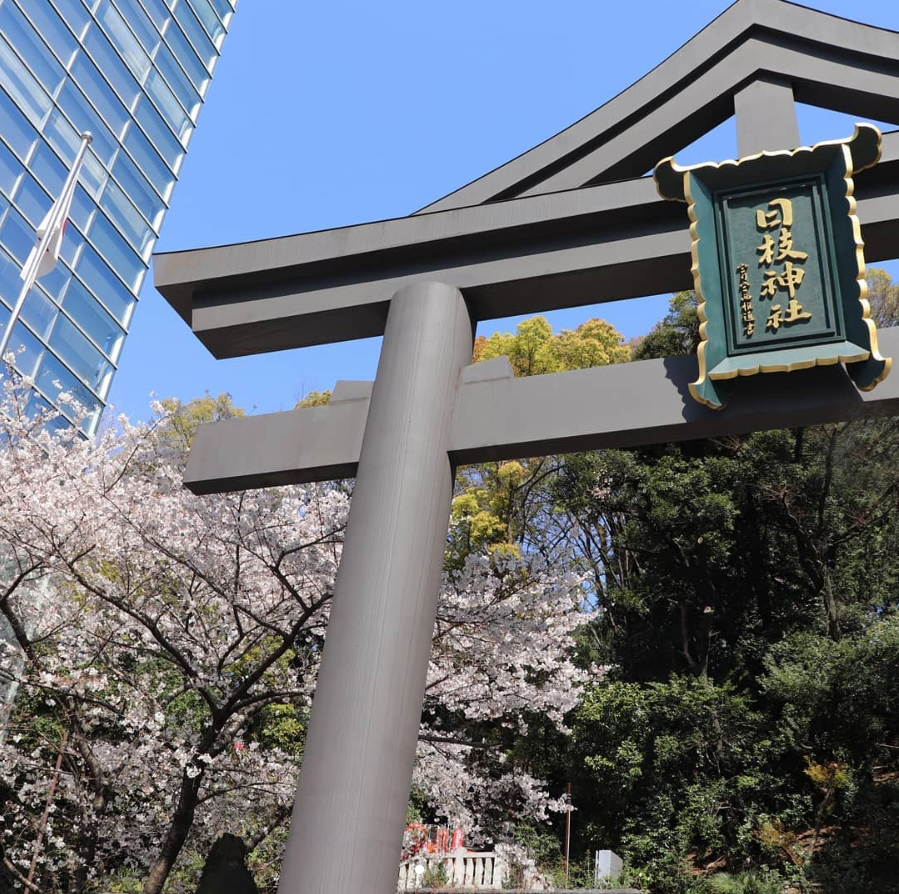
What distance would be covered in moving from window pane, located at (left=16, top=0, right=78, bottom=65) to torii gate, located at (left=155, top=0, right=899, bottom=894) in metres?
21.0

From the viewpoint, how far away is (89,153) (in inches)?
909

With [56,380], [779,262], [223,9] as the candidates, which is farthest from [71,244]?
[779,262]

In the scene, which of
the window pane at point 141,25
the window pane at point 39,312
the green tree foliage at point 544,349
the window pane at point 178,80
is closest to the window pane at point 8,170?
the window pane at point 39,312

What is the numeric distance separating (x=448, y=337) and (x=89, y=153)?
75.2ft

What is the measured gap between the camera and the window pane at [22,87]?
1969 cm

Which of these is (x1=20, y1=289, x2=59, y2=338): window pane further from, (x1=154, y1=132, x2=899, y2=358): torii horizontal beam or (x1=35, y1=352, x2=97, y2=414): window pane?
(x1=154, y1=132, x2=899, y2=358): torii horizontal beam

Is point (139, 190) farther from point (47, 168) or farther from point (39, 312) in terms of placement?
point (39, 312)

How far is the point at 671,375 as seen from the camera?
3463mm

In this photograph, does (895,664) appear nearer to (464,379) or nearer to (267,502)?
(267,502)

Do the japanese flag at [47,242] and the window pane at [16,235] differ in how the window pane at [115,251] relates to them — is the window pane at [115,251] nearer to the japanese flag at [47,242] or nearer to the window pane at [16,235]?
the window pane at [16,235]

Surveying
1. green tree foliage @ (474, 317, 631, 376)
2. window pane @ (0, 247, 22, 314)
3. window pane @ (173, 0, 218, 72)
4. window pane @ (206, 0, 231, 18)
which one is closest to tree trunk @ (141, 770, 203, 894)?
green tree foliage @ (474, 317, 631, 376)

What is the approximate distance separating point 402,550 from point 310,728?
0.73m

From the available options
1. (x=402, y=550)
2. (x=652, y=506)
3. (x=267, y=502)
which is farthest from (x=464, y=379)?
(x=652, y=506)

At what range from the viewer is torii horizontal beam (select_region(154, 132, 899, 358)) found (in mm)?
3771
